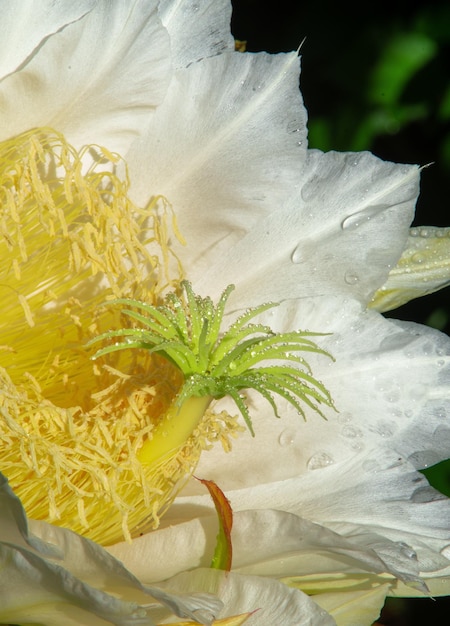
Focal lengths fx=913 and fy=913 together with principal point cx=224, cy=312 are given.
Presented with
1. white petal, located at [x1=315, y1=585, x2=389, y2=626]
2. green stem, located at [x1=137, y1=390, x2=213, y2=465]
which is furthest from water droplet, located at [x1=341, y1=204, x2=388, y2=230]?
white petal, located at [x1=315, y1=585, x2=389, y2=626]

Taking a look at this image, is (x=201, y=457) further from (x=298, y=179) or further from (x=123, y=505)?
(x=298, y=179)

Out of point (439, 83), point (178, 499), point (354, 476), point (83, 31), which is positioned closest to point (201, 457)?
point (178, 499)

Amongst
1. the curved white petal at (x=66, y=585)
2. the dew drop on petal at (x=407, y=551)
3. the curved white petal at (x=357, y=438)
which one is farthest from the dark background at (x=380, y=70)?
the curved white petal at (x=66, y=585)

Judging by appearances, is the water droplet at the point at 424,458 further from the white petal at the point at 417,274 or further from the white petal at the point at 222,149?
the white petal at the point at 222,149

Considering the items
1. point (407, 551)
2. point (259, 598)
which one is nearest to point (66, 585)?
point (259, 598)

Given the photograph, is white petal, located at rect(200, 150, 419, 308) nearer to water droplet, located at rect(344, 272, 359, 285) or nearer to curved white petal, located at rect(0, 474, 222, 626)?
water droplet, located at rect(344, 272, 359, 285)

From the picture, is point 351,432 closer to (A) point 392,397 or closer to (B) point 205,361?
(A) point 392,397

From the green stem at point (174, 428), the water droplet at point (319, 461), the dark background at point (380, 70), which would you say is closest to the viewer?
the green stem at point (174, 428)
